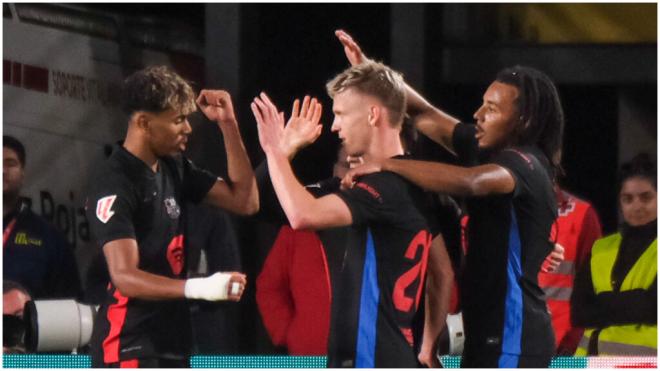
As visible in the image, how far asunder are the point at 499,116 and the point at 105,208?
4.20 ft

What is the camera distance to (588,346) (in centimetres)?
676

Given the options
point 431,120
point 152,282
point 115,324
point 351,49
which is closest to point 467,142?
point 431,120

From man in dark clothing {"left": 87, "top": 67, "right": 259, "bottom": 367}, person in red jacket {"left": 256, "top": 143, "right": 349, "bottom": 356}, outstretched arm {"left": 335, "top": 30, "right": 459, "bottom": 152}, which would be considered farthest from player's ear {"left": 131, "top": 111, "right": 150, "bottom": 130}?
person in red jacket {"left": 256, "top": 143, "right": 349, "bottom": 356}

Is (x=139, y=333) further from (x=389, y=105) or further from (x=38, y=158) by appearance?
(x=38, y=158)

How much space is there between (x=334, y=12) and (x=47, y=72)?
170 centimetres

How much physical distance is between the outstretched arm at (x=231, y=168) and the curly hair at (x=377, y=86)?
0.66 meters

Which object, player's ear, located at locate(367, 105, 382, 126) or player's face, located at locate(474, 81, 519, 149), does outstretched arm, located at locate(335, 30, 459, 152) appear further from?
player's ear, located at locate(367, 105, 382, 126)

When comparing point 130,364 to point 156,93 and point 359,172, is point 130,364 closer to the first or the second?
point 156,93

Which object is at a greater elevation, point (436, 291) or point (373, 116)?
point (373, 116)

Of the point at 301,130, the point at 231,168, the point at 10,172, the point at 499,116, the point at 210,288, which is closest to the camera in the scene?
the point at 210,288

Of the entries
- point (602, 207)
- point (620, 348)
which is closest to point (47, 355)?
point (620, 348)

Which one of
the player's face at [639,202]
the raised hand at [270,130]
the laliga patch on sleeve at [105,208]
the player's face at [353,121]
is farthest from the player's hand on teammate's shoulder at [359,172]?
the player's face at [639,202]

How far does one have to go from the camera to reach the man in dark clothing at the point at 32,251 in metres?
6.83

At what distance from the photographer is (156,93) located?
5.62 metres
